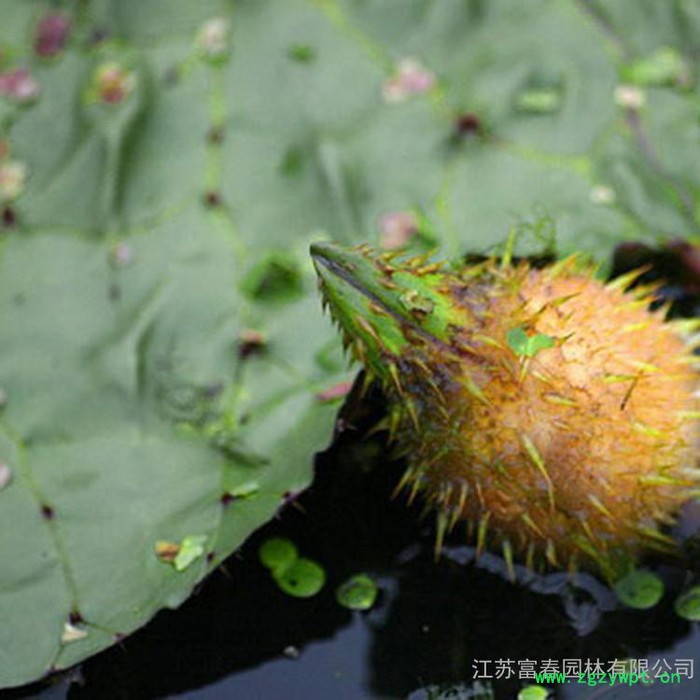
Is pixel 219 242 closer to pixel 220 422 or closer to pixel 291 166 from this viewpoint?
pixel 291 166

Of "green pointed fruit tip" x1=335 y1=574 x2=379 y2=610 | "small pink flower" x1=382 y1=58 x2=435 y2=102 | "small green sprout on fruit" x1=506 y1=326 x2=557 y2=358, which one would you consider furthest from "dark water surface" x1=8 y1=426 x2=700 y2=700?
"small pink flower" x1=382 y1=58 x2=435 y2=102

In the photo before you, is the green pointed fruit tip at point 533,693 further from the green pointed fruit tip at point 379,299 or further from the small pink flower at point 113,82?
the small pink flower at point 113,82

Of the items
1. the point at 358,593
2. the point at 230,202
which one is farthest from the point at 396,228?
the point at 358,593

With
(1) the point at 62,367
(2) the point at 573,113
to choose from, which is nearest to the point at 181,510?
(1) the point at 62,367

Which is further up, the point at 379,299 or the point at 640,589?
the point at 379,299

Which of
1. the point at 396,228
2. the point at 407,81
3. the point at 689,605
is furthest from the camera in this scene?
the point at 407,81

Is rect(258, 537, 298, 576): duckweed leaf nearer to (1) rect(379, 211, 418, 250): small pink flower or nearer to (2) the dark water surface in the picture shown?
(2) the dark water surface

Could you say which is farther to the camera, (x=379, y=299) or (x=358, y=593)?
(x=358, y=593)

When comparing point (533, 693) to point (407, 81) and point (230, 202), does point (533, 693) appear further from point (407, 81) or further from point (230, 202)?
point (407, 81)
